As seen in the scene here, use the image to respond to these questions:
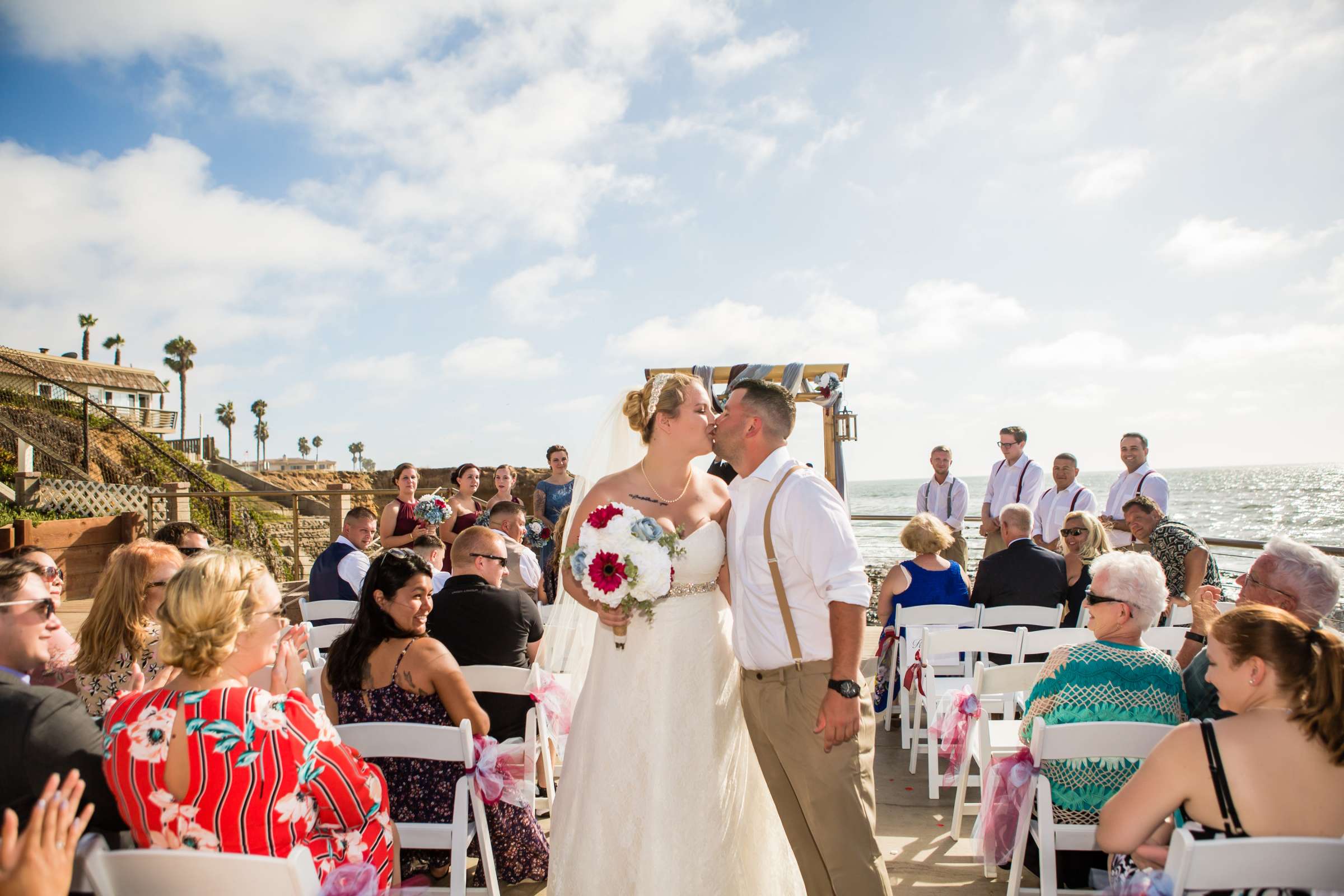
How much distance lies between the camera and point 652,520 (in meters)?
2.91

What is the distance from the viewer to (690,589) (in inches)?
119

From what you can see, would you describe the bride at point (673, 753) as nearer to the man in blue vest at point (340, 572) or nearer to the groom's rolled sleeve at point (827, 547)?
the groom's rolled sleeve at point (827, 547)

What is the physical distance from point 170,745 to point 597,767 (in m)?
1.53

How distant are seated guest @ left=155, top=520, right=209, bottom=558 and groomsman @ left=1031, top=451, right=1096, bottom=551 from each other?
6620mm

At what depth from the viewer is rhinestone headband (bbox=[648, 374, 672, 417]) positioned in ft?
10.5

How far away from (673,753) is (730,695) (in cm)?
31

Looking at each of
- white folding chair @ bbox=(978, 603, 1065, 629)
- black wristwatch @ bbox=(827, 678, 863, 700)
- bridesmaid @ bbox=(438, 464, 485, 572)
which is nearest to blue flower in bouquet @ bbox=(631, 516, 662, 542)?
black wristwatch @ bbox=(827, 678, 863, 700)

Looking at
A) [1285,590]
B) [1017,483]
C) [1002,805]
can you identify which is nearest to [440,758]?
[1002,805]

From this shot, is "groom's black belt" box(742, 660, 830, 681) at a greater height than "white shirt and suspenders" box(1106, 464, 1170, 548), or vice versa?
"white shirt and suspenders" box(1106, 464, 1170, 548)

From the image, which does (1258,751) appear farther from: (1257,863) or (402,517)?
(402,517)

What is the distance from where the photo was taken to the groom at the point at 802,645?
2541 mm

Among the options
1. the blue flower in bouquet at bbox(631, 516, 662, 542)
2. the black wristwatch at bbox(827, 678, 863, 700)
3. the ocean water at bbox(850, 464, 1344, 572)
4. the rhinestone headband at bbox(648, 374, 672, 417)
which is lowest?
the ocean water at bbox(850, 464, 1344, 572)

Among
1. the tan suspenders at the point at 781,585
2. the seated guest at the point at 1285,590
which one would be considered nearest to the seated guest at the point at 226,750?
the tan suspenders at the point at 781,585

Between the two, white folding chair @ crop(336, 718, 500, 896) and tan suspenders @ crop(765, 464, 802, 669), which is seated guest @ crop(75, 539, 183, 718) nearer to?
white folding chair @ crop(336, 718, 500, 896)
